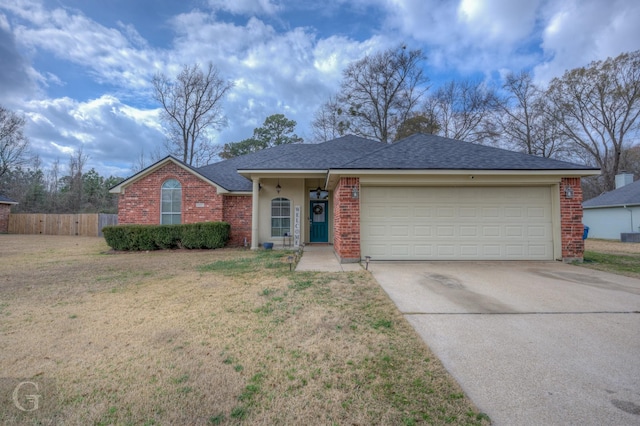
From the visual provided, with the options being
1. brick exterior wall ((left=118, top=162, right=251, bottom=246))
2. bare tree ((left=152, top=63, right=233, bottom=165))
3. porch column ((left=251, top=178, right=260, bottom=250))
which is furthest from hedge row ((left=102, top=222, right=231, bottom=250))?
bare tree ((left=152, top=63, right=233, bottom=165))

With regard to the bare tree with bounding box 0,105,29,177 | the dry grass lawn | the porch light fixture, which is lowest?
the dry grass lawn

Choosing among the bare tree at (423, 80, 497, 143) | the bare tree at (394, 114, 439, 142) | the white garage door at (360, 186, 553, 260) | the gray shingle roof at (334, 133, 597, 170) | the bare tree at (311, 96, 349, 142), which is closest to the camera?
the gray shingle roof at (334, 133, 597, 170)

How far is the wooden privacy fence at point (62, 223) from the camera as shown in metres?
20.3

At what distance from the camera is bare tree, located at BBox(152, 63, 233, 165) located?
22.8 metres

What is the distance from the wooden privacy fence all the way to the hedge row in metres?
11.6

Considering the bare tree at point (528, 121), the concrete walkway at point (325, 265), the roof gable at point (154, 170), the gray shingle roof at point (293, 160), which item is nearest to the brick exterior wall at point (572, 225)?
the concrete walkway at point (325, 265)

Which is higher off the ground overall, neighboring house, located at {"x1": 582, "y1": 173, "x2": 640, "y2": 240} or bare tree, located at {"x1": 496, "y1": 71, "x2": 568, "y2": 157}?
bare tree, located at {"x1": 496, "y1": 71, "x2": 568, "y2": 157}

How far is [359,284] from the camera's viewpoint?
17.1ft

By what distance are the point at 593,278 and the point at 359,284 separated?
4889mm

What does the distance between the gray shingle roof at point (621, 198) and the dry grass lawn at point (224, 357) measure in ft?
67.6

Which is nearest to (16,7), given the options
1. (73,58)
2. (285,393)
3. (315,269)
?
(73,58)

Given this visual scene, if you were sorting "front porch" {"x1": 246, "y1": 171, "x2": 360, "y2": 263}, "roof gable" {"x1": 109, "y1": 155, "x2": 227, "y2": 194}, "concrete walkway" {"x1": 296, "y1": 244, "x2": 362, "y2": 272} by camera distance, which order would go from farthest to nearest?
1. "roof gable" {"x1": 109, "y1": 155, "x2": 227, "y2": 194}
2. "front porch" {"x1": 246, "y1": 171, "x2": 360, "y2": 263}
3. "concrete walkway" {"x1": 296, "y1": 244, "x2": 362, "y2": 272}

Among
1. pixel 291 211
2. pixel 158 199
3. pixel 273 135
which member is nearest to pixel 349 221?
pixel 291 211

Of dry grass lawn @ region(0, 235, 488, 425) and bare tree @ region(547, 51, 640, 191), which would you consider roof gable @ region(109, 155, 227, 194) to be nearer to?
dry grass lawn @ region(0, 235, 488, 425)
